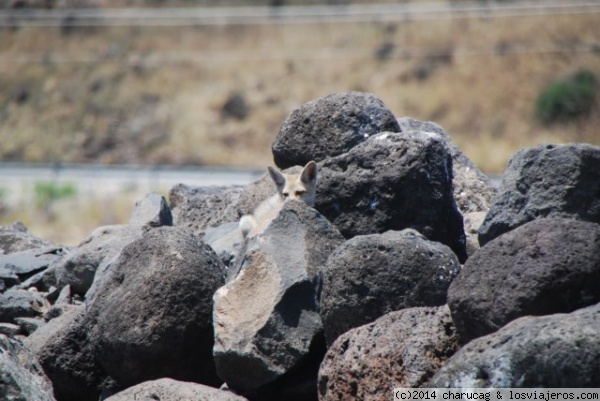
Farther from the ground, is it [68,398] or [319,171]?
[319,171]

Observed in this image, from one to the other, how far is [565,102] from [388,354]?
31968 mm

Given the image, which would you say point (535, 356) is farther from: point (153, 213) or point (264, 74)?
point (264, 74)

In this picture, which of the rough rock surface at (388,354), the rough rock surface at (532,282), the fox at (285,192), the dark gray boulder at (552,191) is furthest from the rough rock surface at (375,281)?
the fox at (285,192)

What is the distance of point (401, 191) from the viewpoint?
8.73 meters

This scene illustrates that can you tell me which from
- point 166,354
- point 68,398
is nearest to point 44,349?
point 68,398

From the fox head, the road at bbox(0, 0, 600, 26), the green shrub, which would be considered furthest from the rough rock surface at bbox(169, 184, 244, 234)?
the road at bbox(0, 0, 600, 26)

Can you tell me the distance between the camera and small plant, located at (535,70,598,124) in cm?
3719

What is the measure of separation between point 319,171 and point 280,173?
2.73 feet

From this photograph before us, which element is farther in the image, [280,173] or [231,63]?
[231,63]

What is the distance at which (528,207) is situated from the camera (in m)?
8.05

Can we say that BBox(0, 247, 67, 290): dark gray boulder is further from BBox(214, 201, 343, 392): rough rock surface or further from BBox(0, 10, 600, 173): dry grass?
BBox(0, 10, 600, 173): dry grass

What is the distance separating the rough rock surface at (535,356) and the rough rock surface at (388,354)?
1.70 feet

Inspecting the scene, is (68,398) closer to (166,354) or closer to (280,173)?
(166,354)

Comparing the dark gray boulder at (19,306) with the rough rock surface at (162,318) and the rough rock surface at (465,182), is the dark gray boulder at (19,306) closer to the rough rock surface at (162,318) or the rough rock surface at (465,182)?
the rough rock surface at (162,318)
